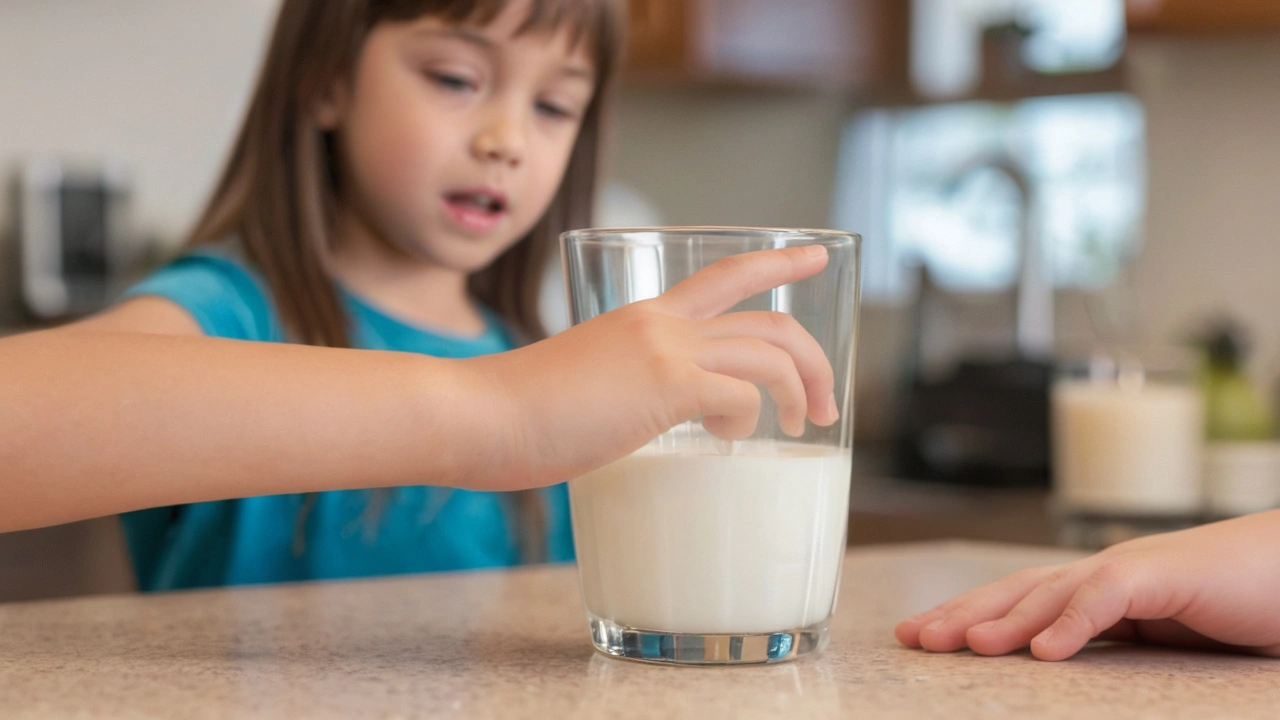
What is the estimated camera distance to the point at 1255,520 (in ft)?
2.08

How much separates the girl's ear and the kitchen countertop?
20.4 inches

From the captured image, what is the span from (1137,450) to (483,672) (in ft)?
5.39

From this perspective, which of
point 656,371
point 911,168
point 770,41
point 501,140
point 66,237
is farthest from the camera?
point 911,168

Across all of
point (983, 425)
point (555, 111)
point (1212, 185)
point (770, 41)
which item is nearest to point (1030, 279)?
point (1212, 185)

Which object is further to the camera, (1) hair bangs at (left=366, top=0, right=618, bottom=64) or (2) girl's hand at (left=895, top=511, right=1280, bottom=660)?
(1) hair bangs at (left=366, top=0, right=618, bottom=64)

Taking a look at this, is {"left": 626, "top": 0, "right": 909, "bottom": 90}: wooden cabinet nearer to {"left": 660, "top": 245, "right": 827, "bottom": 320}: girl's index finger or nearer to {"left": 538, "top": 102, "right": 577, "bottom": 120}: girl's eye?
{"left": 538, "top": 102, "right": 577, "bottom": 120}: girl's eye

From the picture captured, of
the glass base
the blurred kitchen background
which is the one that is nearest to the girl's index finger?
the glass base

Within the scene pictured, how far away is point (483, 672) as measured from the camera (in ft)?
1.79

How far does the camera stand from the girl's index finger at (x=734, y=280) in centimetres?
54

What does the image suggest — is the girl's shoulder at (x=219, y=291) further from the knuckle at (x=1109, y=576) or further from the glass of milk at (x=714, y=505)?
the knuckle at (x=1109, y=576)

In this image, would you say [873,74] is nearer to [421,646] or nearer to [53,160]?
[53,160]

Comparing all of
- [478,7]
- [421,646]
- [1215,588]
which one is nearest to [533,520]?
[478,7]

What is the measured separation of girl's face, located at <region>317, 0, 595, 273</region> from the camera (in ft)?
3.45

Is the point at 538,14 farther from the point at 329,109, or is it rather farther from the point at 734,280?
the point at 734,280
